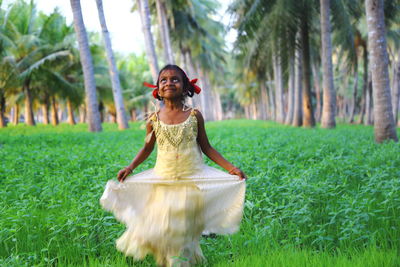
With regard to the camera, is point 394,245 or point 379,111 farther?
point 379,111

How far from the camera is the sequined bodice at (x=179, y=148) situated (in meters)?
Answer: 2.76

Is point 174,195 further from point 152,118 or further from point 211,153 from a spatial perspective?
→ point 152,118

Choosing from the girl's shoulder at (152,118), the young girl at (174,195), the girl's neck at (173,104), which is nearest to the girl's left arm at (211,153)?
the young girl at (174,195)

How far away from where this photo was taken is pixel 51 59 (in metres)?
24.5

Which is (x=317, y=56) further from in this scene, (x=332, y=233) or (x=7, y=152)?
(x=332, y=233)

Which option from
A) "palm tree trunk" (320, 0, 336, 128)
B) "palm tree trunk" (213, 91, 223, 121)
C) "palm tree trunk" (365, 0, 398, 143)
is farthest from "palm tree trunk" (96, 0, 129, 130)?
"palm tree trunk" (213, 91, 223, 121)

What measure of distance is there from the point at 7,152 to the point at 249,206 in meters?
6.74

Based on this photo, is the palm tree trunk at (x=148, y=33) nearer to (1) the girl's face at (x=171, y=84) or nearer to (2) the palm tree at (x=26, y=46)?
(2) the palm tree at (x=26, y=46)

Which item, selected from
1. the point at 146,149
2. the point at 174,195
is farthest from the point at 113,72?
the point at 174,195

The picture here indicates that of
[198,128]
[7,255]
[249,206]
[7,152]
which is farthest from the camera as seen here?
[7,152]

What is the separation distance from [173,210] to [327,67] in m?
14.6

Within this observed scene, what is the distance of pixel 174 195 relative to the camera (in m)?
2.70

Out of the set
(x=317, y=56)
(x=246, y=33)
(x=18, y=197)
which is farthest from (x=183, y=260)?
(x=317, y=56)

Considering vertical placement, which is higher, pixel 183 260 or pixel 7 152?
pixel 7 152
